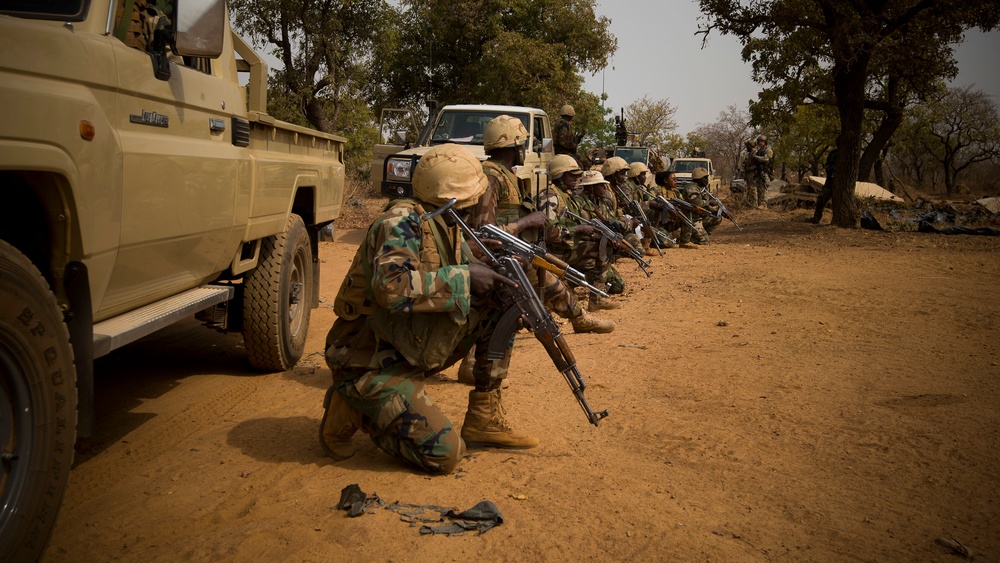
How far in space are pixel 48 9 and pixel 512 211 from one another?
12.2 ft

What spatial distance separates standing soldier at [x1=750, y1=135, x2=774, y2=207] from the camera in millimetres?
20531

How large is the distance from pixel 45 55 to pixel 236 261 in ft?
7.03

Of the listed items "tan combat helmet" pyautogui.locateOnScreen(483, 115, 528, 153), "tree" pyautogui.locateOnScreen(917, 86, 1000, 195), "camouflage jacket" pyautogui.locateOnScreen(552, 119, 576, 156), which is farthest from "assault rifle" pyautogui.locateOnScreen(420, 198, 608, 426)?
"tree" pyautogui.locateOnScreen(917, 86, 1000, 195)

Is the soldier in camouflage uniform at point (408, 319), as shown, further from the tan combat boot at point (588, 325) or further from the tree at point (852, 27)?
the tree at point (852, 27)

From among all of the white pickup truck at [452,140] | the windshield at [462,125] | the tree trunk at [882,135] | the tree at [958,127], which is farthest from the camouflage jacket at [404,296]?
the tree at [958,127]

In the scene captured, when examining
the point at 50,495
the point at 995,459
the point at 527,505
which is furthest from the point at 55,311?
the point at 995,459

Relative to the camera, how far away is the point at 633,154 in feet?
64.6

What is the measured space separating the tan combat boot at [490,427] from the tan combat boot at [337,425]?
609 mm

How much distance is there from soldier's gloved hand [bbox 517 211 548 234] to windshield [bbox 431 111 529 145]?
5141 mm

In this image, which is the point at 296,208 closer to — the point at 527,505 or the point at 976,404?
the point at 527,505

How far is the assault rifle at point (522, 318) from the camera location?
12.7ft

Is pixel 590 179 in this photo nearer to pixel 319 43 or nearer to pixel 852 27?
pixel 852 27

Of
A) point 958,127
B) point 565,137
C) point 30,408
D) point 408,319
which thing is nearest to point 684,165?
point 565,137

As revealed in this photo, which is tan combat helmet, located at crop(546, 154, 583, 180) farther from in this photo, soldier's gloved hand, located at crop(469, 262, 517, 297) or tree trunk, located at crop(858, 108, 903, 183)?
tree trunk, located at crop(858, 108, 903, 183)
